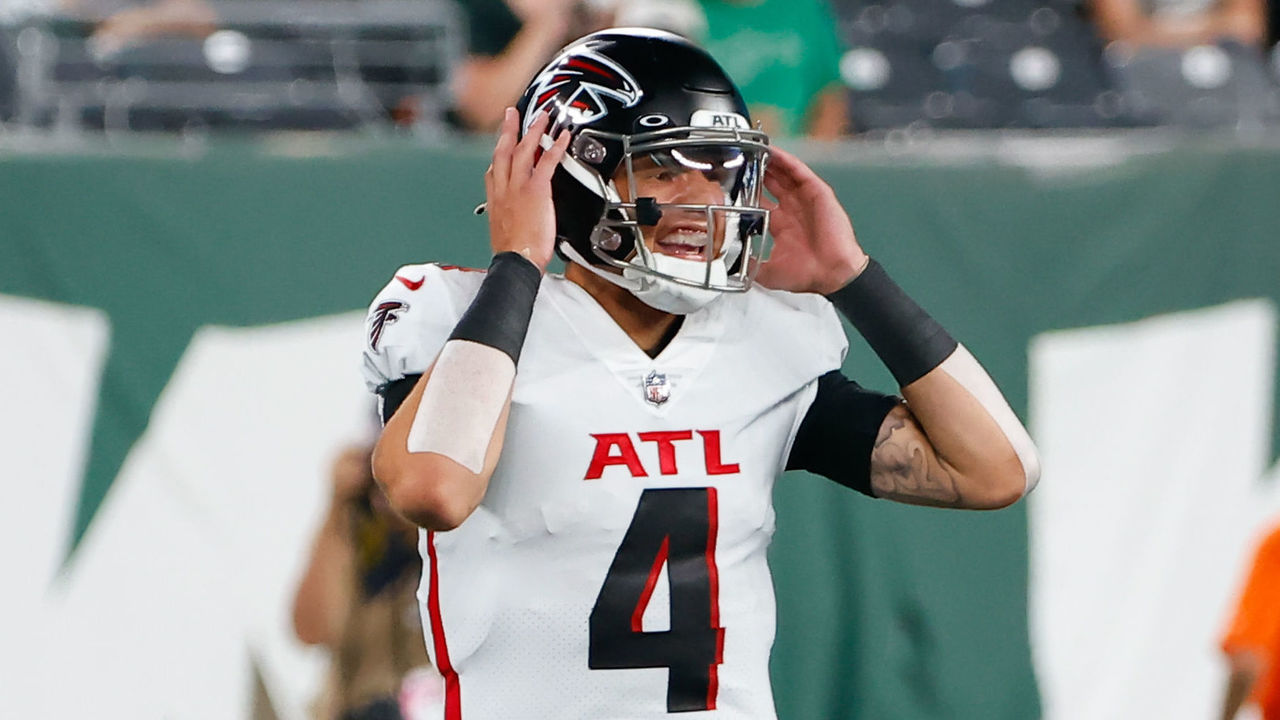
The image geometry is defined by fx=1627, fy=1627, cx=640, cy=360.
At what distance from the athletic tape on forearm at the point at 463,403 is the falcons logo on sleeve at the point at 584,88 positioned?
0.39m

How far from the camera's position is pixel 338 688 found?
12.1ft

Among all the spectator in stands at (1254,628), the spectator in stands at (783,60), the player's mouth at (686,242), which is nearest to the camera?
the player's mouth at (686,242)

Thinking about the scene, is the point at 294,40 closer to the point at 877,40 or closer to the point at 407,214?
the point at 407,214

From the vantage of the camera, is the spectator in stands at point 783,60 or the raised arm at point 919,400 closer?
the raised arm at point 919,400

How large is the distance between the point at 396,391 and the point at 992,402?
0.79 metres

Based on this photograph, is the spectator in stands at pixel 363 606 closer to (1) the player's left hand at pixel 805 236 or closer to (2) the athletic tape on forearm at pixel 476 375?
(1) the player's left hand at pixel 805 236

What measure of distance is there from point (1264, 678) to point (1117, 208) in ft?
4.88

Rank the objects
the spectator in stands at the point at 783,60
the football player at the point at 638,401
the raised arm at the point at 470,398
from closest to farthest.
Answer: the raised arm at the point at 470,398, the football player at the point at 638,401, the spectator in stands at the point at 783,60

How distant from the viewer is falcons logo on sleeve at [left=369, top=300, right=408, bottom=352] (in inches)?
81.3

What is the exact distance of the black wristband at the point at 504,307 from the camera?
194cm

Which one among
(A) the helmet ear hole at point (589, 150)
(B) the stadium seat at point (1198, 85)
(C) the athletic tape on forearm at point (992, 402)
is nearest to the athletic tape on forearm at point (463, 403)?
(A) the helmet ear hole at point (589, 150)

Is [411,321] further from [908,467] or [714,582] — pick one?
[908,467]

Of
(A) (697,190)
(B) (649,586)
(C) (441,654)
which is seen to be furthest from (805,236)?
(C) (441,654)

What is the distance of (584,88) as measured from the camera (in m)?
2.16
